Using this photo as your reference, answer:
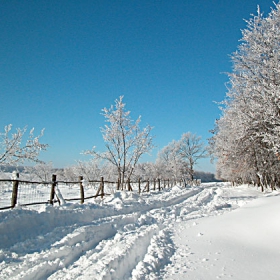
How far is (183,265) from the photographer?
359 centimetres

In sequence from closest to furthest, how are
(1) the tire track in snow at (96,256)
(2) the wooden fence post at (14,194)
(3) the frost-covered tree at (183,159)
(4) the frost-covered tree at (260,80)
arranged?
(1) the tire track in snow at (96,256)
(2) the wooden fence post at (14,194)
(4) the frost-covered tree at (260,80)
(3) the frost-covered tree at (183,159)

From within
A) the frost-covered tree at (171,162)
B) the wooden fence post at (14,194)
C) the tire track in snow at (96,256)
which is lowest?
the tire track in snow at (96,256)

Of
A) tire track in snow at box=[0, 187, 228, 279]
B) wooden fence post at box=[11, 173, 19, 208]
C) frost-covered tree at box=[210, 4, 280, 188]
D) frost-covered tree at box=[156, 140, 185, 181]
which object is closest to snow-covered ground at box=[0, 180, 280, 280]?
tire track in snow at box=[0, 187, 228, 279]

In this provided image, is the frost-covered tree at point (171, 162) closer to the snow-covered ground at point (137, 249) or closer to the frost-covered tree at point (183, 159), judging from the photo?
the frost-covered tree at point (183, 159)

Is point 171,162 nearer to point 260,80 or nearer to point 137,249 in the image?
point 260,80

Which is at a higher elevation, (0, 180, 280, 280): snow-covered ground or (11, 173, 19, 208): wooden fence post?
(11, 173, 19, 208): wooden fence post

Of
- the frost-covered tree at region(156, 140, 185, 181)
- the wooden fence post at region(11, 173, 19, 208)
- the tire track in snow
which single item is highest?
the frost-covered tree at region(156, 140, 185, 181)

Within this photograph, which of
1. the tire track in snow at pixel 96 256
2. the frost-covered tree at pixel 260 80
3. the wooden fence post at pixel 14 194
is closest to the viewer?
the tire track in snow at pixel 96 256

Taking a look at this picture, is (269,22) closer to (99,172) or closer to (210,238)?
(210,238)

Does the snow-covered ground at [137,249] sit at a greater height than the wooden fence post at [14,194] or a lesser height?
lesser

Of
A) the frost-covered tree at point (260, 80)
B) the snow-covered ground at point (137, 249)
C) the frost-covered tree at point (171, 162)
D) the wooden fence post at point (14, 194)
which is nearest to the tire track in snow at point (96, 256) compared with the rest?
the snow-covered ground at point (137, 249)

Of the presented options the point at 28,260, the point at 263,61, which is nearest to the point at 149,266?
the point at 28,260

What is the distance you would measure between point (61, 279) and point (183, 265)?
191 cm

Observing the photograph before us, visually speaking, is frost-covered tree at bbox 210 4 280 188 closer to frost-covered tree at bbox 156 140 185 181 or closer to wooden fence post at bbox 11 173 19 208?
wooden fence post at bbox 11 173 19 208
